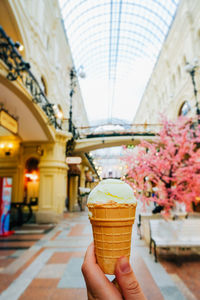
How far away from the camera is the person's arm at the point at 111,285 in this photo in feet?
4.22

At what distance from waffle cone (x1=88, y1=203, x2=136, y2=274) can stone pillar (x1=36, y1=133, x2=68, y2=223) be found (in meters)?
9.46

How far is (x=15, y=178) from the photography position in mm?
11094

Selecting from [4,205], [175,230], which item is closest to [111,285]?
[175,230]

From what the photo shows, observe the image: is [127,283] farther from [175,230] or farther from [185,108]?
[185,108]

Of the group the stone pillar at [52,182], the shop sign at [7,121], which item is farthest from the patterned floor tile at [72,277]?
the stone pillar at [52,182]

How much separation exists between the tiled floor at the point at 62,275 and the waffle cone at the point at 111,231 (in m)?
2.44

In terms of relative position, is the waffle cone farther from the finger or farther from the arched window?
the arched window

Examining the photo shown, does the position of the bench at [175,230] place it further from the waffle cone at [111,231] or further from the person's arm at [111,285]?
the person's arm at [111,285]

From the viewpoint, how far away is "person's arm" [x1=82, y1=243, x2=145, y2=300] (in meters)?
1.29

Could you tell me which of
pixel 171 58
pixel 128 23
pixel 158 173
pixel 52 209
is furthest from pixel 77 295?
pixel 128 23

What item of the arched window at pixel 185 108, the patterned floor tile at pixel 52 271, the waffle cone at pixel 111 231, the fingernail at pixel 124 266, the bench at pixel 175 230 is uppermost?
the arched window at pixel 185 108

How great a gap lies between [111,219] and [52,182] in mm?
9657

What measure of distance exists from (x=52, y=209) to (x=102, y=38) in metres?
27.6

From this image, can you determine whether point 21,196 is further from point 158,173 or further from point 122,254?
point 122,254
